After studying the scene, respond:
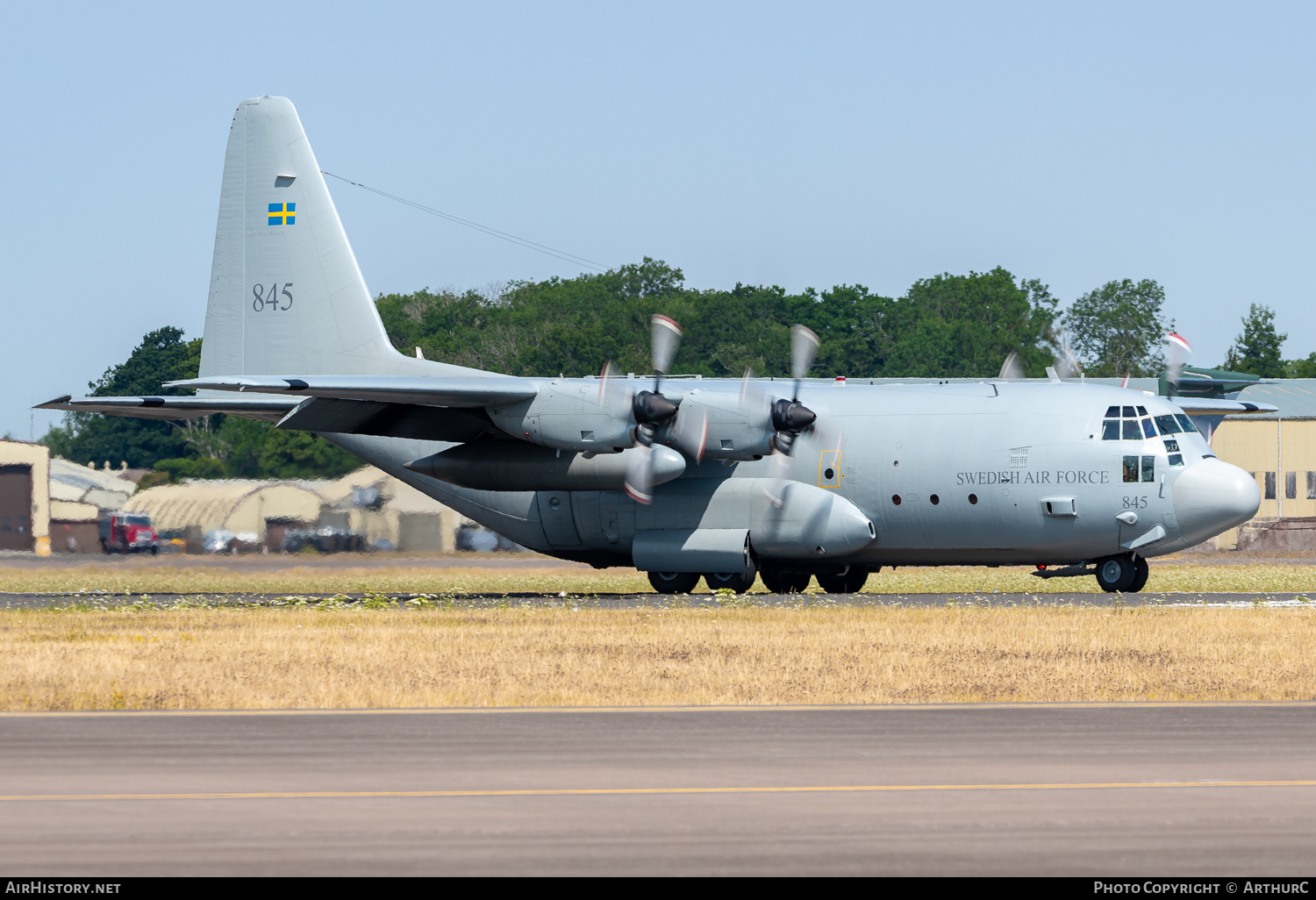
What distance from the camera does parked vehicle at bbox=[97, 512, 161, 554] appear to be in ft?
129

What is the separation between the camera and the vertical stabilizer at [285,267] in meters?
36.0

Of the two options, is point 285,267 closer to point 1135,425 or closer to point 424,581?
point 424,581

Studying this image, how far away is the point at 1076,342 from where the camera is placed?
12900cm

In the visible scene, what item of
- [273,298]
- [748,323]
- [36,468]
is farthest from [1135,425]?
[748,323]

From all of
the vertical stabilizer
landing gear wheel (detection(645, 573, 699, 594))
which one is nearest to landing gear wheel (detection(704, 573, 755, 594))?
landing gear wheel (detection(645, 573, 699, 594))

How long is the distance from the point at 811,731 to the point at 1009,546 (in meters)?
18.4

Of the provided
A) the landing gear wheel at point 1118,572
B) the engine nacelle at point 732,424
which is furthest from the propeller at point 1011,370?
the engine nacelle at point 732,424

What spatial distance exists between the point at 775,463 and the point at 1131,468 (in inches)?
279

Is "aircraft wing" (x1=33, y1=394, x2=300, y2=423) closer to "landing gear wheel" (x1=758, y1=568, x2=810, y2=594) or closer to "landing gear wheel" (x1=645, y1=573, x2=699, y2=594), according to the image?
"landing gear wheel" (x1=645, y1=573, x2=699, y2=594)

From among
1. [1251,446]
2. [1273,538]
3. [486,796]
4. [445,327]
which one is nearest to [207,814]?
[486,796]

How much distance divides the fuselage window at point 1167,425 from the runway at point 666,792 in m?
16.2

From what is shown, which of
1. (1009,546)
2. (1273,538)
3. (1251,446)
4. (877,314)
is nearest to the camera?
(1009,546)

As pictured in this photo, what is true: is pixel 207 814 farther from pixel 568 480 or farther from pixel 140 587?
pixel 140 587

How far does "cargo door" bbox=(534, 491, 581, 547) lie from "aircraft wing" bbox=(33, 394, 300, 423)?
5806mm
